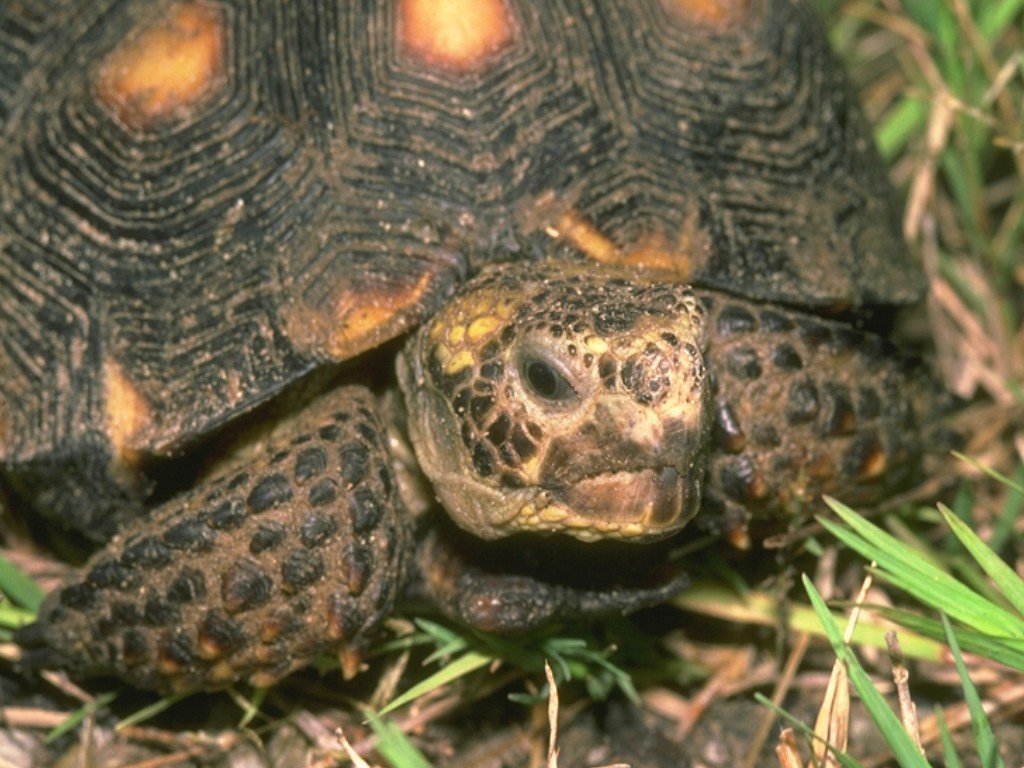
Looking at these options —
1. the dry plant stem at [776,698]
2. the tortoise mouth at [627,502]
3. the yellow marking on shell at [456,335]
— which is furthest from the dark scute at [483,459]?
the dry plant stem at [776,698]

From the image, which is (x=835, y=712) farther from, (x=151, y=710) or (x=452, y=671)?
(x=151, y=710)

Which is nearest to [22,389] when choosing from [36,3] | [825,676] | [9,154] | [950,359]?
[9,154]

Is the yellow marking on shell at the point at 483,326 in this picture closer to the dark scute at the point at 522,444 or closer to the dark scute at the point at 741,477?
the dark scute at the point at 522,444

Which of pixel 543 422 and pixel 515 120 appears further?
pixel 515 120

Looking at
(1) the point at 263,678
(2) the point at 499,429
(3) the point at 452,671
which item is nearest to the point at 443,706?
(3) the point at 452,671

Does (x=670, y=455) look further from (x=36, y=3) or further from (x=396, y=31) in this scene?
(x=36, y=3)

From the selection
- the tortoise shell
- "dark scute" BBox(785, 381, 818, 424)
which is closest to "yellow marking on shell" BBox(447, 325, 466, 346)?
the tortoise shell

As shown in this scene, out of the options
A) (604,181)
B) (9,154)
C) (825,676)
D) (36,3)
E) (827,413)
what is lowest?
(825,676)
